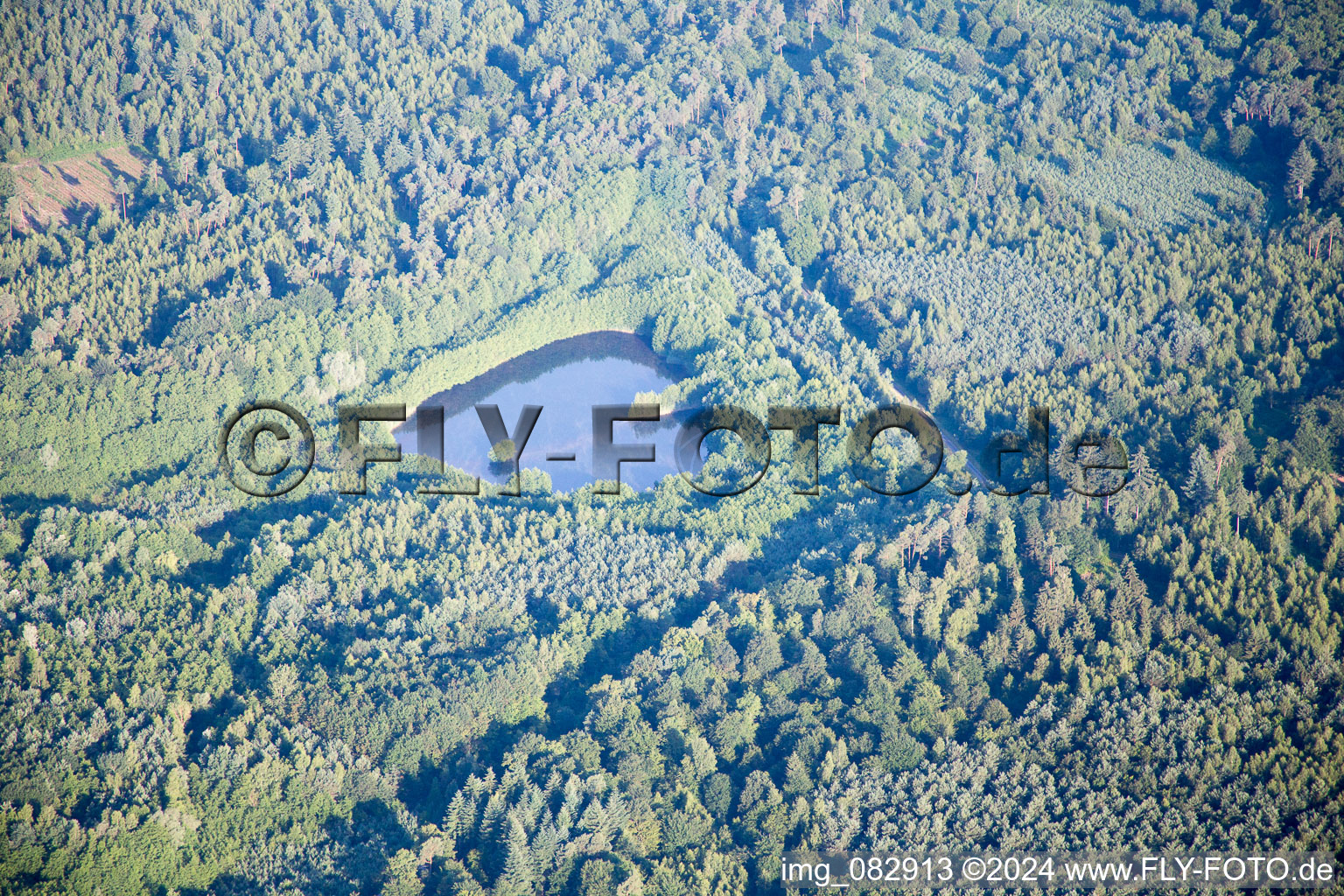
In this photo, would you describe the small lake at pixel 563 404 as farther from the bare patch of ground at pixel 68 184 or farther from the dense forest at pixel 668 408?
the bare patch of ground at pixel 68 184

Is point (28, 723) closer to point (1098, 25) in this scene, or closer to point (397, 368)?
point (397, 368)

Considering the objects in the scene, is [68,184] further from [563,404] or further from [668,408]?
[668,408]

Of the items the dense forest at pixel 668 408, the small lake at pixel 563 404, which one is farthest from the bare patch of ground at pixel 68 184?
the small lake at pixel 563 404

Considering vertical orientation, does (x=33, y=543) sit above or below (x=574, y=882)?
above

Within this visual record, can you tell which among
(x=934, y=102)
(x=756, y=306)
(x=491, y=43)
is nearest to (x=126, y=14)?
(x=491, y=43)
